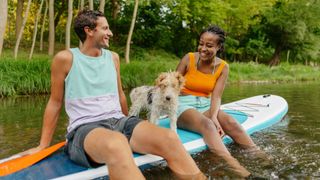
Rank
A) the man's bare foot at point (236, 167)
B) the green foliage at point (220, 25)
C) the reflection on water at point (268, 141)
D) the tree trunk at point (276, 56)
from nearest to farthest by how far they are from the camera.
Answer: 1. the man's bare foot at point (236, 167)
2. the reflection on water at point (268, 141)
3. the green foliage at point (220, 25)
4. the tree trunk at point (276, 56)

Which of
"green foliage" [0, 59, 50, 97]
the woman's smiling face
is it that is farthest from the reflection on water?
"green foliage" [0, 59, 50, 97]

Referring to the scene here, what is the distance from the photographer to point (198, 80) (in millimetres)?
4617

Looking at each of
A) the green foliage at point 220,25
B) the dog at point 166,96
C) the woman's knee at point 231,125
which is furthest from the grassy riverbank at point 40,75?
the woman's knee at point 231,125

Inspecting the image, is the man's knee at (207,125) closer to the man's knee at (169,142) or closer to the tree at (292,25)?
the man's knee at (169,142)

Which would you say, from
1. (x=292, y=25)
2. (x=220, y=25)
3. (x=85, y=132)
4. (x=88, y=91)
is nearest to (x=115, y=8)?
(x=220, y=25)

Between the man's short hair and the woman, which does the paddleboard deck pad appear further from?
the man's short hair

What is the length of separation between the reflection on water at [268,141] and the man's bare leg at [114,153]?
839 mm

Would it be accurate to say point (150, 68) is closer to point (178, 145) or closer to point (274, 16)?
point (178, 145)

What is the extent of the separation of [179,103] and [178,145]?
1.53 meters

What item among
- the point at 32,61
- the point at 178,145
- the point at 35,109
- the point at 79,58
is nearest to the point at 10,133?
the point at 35,109

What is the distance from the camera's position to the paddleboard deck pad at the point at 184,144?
3150mm

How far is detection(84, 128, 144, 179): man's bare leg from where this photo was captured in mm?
2660

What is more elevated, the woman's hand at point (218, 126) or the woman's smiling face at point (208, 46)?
the woman's smiling face at point (208, 46)

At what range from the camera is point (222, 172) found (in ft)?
12.3
